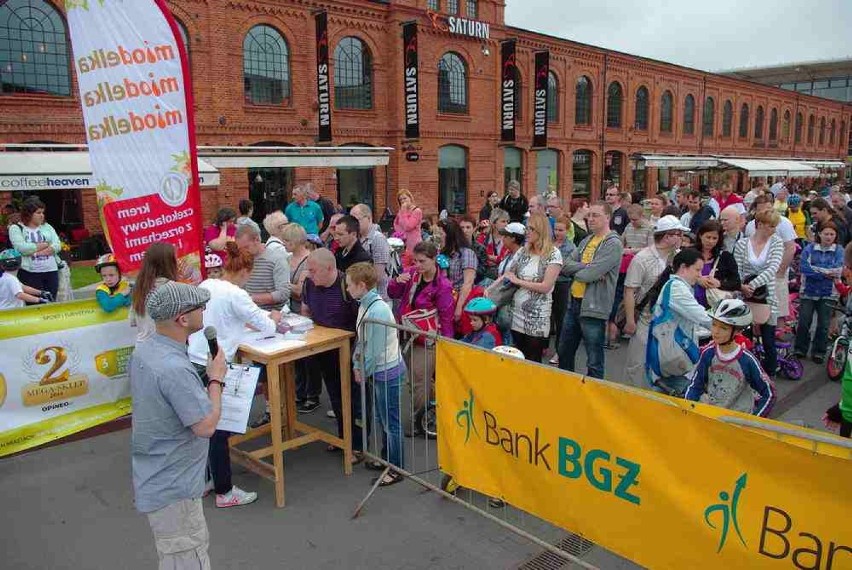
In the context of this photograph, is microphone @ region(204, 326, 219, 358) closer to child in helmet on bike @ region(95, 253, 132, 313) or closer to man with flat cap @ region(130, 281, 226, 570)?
man with flat cap @ region(130, 281, 226, 570)

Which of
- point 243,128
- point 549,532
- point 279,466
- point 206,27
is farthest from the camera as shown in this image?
point 243,128

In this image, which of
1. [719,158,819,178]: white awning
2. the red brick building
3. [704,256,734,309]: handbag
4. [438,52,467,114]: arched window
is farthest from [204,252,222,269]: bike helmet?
[719,158,819,178]: white awning

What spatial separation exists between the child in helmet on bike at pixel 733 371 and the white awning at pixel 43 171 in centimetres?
1221

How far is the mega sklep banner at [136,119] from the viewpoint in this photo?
186 inches

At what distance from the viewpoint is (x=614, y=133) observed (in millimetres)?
34250

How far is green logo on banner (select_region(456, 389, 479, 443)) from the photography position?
12.1ft

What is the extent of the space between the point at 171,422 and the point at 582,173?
32414 millimetres

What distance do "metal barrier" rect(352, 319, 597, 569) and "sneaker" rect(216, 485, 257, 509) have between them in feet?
2.84

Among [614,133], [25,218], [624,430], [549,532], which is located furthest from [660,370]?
[614,133]

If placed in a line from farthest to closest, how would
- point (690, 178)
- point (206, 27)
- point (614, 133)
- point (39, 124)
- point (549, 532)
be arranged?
point (690, 178), point (614, 133), point (206, 27), point (39, 124), point (549, 532)

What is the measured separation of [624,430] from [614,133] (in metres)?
34.1

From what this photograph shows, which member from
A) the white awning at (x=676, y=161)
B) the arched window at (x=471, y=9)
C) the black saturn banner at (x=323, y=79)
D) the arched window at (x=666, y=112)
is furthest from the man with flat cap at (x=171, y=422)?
the arched window at (x=666, y=112)

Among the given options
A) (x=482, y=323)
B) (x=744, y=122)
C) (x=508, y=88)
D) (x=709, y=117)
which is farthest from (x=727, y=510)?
(x=744, y=122)

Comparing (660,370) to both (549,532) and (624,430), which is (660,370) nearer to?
(549,532)
